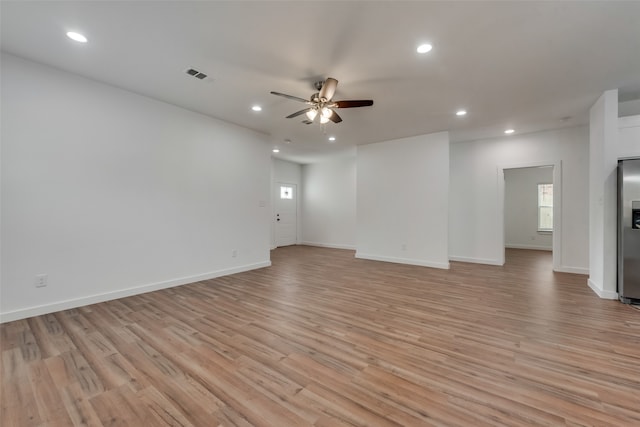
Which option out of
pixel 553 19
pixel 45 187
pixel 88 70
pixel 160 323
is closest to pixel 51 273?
pixel 45 187

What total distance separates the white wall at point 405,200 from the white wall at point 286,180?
3079mm

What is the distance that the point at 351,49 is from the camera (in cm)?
273

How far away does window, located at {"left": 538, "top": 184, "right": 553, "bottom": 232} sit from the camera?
8102 mm

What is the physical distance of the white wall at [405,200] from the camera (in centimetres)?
567

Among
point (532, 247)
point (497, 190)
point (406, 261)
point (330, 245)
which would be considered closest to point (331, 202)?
point (330, 245)

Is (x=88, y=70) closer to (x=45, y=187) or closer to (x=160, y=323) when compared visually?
(x=45, y=187)

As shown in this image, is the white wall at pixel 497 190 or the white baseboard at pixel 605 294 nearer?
the white baseboard at pixel 605 294

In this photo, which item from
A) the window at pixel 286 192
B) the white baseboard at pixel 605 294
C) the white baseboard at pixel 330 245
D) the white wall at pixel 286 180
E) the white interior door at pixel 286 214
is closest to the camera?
the white baseboard at pixel 605 294

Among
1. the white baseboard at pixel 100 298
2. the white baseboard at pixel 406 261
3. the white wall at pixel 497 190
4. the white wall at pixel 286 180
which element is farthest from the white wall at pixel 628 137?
the white wall at pixel 286 180

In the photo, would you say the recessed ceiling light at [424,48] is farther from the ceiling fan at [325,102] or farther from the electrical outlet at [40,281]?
the electrical outlet at [40,281]

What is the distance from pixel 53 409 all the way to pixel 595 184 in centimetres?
647

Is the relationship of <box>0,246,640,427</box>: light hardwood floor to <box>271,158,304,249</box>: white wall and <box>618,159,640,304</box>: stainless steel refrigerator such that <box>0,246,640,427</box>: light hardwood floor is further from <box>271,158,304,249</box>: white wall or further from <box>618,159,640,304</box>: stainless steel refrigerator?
<box>271,158,304,249</box>: white wall

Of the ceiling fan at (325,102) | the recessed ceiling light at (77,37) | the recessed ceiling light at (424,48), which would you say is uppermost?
A: the recessed ceiling light at (77,37)

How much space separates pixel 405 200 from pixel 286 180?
4.37 m
